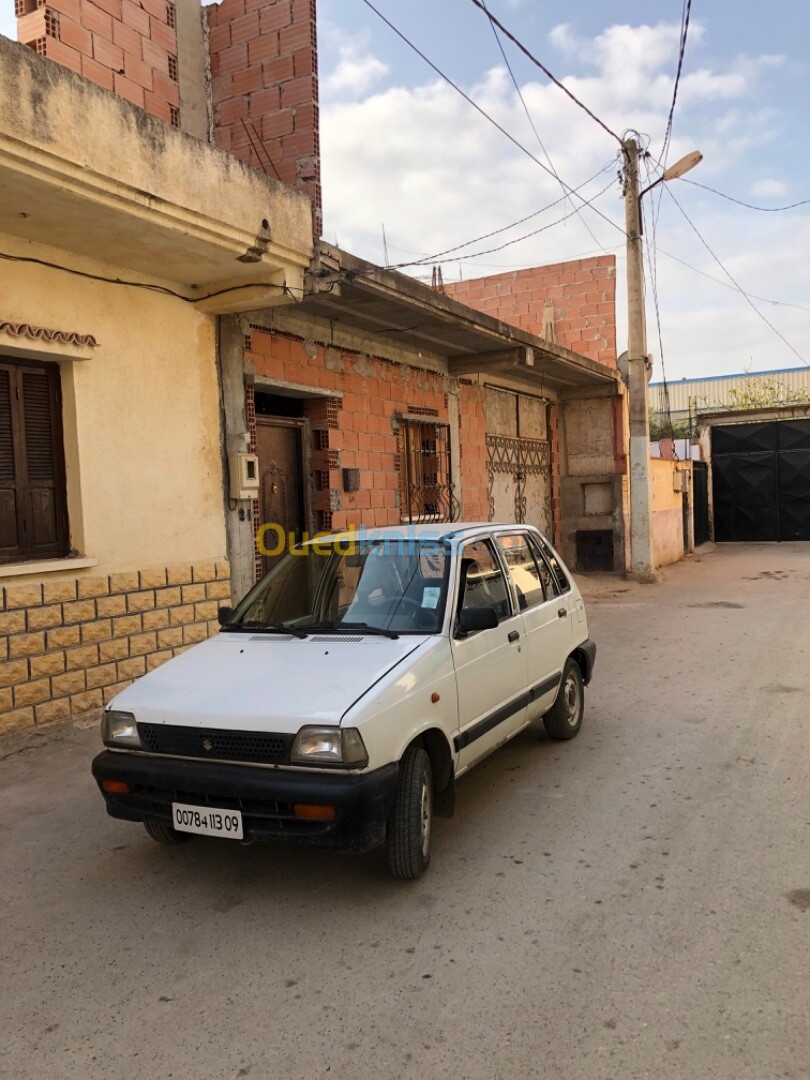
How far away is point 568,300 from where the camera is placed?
16.8 meters

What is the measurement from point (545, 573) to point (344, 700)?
2577 millimetres

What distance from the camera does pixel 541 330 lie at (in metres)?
17.0

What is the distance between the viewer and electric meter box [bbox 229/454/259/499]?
8070 millimetres

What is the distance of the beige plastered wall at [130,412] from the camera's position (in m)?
6.41

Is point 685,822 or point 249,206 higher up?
point 249,206

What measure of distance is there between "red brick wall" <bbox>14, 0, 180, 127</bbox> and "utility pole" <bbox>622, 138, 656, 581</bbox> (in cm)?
965

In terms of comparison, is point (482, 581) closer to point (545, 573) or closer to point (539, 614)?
point (539, 614)

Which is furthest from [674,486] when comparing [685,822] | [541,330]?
[685,822]

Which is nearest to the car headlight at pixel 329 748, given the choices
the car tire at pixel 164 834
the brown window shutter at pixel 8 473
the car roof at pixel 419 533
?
the car tire at pixel 164 834

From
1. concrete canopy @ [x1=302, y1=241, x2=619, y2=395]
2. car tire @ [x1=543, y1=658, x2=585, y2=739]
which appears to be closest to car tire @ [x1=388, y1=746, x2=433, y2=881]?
car tire @ [x1=543, y1=658, x2=585, y2=739]

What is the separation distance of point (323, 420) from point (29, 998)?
7437 mm

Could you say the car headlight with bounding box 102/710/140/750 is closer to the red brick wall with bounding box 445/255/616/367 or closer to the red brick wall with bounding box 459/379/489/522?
the red brick wall with bounding box 459/379/489/522

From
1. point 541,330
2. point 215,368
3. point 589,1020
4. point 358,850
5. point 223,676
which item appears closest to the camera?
point 589,1020

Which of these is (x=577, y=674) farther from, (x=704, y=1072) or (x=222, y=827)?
(x=704, y=1072)
